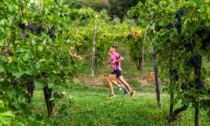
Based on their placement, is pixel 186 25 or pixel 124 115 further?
pixel 124 115

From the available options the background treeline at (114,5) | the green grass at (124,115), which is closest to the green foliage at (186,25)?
the green grass at (124,115)

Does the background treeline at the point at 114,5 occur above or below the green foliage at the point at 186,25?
above

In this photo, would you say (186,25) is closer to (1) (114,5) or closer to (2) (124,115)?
(2) (124,115)

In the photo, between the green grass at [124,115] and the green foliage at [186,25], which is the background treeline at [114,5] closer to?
the green grass at [124,115]


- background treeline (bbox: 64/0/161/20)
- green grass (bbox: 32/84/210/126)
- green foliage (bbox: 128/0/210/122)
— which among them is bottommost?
green grass (bbox: 32/84/210/126)

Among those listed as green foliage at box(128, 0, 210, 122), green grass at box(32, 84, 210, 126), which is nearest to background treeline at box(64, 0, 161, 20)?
green grass at box(32, 84, 210, 126)

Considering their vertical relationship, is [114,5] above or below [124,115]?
above

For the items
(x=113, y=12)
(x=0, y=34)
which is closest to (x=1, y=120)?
(x=0, y=34)

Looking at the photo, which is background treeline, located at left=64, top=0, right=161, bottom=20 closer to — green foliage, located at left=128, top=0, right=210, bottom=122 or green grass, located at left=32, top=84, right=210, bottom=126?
green grass, located at left=32, top=84, right=210, bottom=126

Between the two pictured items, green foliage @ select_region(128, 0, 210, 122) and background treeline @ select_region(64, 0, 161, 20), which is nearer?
green foliage @ select_region(128, 0, 210, 122)

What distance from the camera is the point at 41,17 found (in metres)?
2.68

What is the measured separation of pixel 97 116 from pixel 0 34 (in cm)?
331

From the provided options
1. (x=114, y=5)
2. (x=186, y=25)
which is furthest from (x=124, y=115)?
(x=114, y=5)

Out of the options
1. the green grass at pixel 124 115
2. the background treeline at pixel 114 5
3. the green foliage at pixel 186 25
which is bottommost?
the green grass at pixel 124 115
